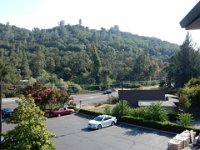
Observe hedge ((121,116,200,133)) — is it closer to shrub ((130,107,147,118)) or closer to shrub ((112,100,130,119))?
shrub ((112,100,130,119))

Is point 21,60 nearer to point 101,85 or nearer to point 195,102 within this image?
Answer: point 101,85

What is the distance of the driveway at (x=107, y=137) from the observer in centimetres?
2419

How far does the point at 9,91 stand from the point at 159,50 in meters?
132

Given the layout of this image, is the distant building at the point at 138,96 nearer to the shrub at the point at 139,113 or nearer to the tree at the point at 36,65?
the shrub at the point at 139,113

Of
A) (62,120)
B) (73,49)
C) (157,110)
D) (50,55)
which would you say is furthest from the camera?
(73,49)

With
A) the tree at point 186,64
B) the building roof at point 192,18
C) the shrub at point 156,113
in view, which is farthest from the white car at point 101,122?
the tree at point 186,64

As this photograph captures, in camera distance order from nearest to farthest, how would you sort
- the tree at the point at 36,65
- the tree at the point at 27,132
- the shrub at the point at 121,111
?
the tree at the point at 27,132 → the shrub at the point at 121,111 → the tree at the point at 36,65

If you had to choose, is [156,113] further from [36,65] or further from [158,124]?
[36,65]

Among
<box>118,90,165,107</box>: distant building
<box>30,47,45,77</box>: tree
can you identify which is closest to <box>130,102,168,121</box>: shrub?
<box>118,90,165,107</box>: distant building

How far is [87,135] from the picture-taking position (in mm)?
28000

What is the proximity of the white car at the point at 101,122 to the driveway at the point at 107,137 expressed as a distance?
0.55m

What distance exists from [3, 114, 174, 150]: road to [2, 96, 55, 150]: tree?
10088mm

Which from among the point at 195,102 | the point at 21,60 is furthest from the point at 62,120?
the point at 21,60

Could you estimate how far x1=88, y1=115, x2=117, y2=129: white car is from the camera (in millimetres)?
30156
